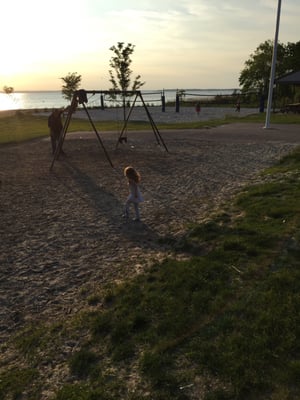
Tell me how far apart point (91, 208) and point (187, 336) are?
18.3 feet

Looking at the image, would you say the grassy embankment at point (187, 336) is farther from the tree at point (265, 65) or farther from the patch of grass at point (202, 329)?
the tree at point (265, 65)

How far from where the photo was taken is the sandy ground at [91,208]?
543 cm

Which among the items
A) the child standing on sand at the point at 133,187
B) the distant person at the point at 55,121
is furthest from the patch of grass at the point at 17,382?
the distant person at the point at 55,121

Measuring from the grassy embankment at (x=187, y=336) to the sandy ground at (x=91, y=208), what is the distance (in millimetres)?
549

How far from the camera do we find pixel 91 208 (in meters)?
9.05

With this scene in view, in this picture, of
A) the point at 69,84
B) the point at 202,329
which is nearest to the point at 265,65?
the point at 69,84

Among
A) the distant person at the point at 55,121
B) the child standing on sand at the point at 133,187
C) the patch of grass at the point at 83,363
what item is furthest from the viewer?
the distant person at the point at 55,121

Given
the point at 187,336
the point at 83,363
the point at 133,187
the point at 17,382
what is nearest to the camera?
the point at 17,382

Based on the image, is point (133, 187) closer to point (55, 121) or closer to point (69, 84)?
point (55, 121)

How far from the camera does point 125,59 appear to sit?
33062 mm

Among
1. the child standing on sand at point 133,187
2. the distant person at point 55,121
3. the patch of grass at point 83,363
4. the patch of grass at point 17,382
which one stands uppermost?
the distant person at point 55,121

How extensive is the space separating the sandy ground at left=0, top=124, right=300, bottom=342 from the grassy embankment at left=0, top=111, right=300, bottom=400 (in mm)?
549

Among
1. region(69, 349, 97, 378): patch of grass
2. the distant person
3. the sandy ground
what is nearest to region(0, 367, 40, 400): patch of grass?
region(69, 349, 97, 378): patch of grass

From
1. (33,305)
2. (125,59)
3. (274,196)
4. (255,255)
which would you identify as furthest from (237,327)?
(125,59)
